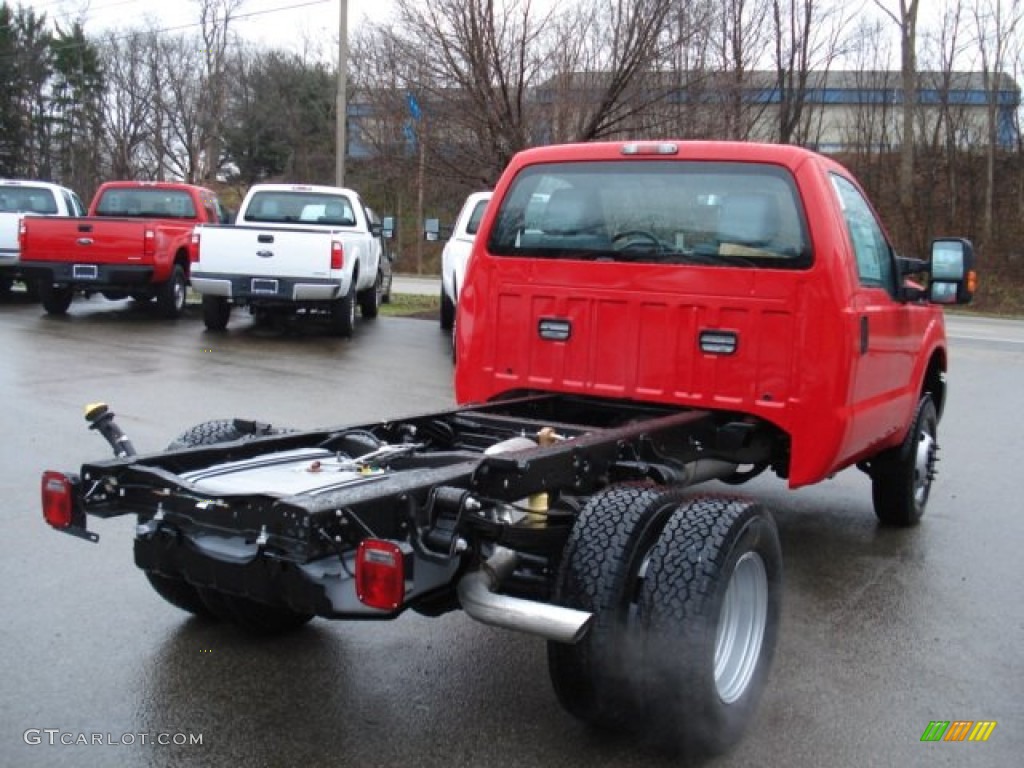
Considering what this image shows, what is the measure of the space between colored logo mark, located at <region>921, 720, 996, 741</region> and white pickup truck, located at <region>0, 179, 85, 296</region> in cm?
1632

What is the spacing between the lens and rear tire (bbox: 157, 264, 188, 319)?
610 inches

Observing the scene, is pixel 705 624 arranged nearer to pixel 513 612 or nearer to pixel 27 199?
pixel 513 612

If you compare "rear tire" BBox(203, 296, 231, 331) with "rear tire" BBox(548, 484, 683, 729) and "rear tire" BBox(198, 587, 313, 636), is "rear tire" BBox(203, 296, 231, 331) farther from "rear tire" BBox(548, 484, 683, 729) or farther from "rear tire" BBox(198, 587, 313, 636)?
"rear tire" BBox(548, 484, 683, 729)

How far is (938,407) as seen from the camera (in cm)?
682

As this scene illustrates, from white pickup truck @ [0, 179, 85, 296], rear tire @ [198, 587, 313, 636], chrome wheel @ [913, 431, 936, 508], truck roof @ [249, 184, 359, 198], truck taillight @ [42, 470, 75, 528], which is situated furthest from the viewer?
white pickup truck @ [0, 179, 85, 296]

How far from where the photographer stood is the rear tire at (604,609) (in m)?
3.09

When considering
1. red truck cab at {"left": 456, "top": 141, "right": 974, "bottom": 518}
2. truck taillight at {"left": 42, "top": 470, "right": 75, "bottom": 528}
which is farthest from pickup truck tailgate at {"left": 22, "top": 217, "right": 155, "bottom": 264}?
truck taillight at {"left": 42, "top": 470, "right": 75, "bottom": 528}

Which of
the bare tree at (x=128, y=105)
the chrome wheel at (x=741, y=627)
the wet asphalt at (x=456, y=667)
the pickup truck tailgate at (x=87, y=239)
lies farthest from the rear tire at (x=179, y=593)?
the bare tree at (x=128, y=105)

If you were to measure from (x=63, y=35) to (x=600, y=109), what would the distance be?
43.8 meters

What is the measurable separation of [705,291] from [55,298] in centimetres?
1355

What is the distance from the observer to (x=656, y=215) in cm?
516

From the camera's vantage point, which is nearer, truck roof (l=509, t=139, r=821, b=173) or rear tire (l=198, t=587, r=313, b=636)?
rear tire (l=198, t=587, r=313, b=636)

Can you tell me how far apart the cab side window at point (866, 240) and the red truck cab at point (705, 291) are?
2 cm

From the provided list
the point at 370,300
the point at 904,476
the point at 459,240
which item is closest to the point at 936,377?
the point at 904,476
